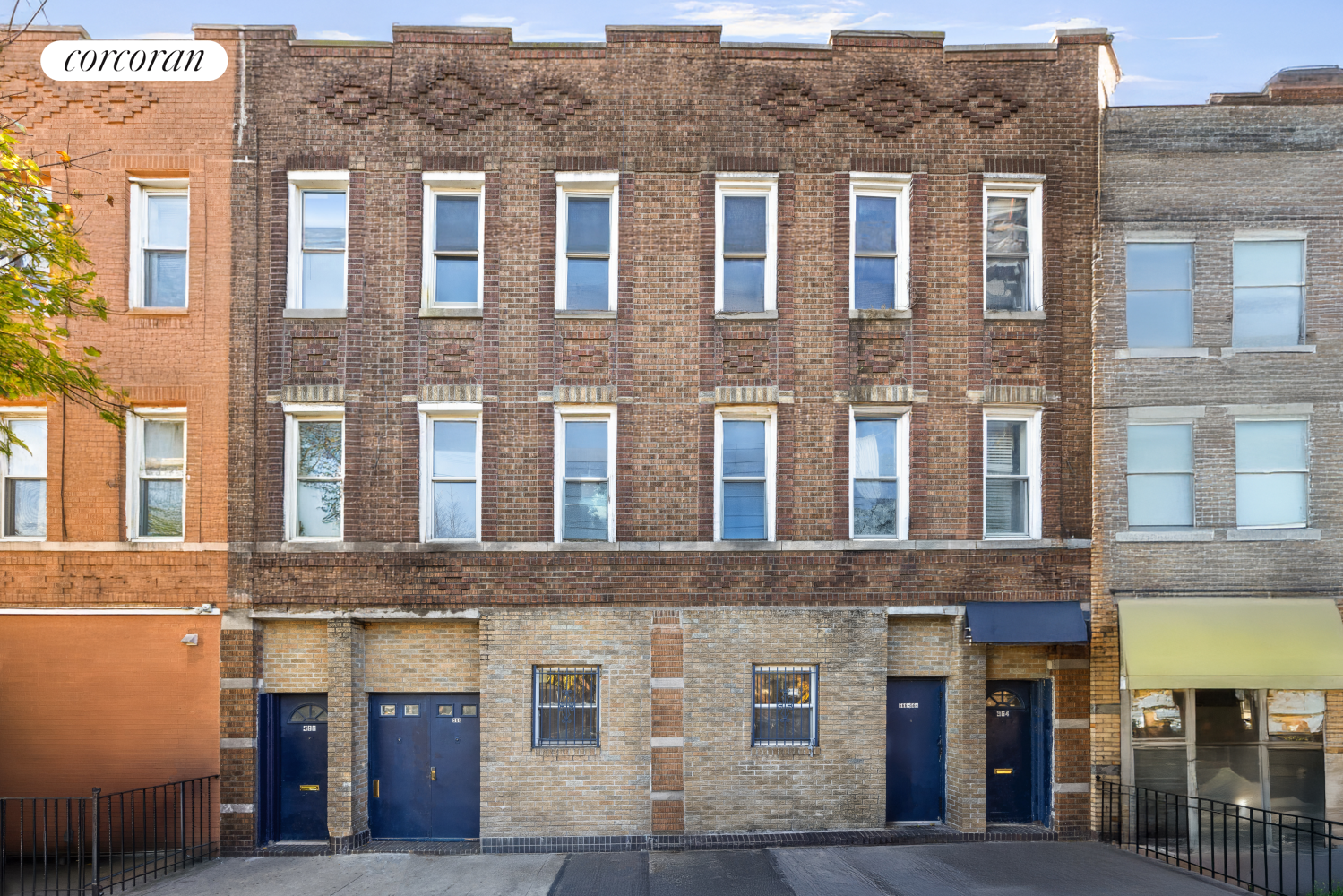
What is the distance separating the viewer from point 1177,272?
12211 mm

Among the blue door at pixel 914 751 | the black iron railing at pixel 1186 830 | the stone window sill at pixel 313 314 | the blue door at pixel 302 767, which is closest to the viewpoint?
the black iron railing at pixel 1186 830

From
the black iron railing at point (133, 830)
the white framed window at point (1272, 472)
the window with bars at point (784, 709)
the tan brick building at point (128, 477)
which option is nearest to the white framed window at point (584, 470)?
the window with bars at point (784, 709)

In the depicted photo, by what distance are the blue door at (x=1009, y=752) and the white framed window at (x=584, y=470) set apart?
637 centimetres

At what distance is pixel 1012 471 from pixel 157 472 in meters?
12.7

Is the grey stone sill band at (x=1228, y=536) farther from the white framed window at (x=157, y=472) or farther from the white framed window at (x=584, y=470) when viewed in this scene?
the white framed window at (x=157, y=472)

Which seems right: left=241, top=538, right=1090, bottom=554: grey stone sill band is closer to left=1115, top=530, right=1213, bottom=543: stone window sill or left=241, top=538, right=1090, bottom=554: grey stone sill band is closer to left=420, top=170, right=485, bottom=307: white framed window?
left=1115, top=530, right=1213, bottom=543: stone window sill

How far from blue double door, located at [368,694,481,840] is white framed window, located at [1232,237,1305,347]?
42.1 ft

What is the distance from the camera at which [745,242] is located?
1223 cm

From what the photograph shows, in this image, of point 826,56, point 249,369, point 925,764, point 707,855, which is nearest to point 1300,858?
point 925,764

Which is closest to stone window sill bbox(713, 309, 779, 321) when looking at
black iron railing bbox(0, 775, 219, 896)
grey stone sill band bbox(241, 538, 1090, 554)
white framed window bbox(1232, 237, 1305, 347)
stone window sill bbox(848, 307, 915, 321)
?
stone window sill bbox(848, 307, 915, 321)

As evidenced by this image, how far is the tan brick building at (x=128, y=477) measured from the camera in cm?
1148

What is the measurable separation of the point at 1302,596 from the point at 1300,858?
3.56 meters

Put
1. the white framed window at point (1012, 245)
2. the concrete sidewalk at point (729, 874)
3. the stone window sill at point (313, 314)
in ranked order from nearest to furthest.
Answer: the concrete sidewalk at point (729, 874)
the stone window sill at point (313, 314)
the white framed window at point (1012, 245)

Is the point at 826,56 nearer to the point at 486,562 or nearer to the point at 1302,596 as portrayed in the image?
the point at 486,562
